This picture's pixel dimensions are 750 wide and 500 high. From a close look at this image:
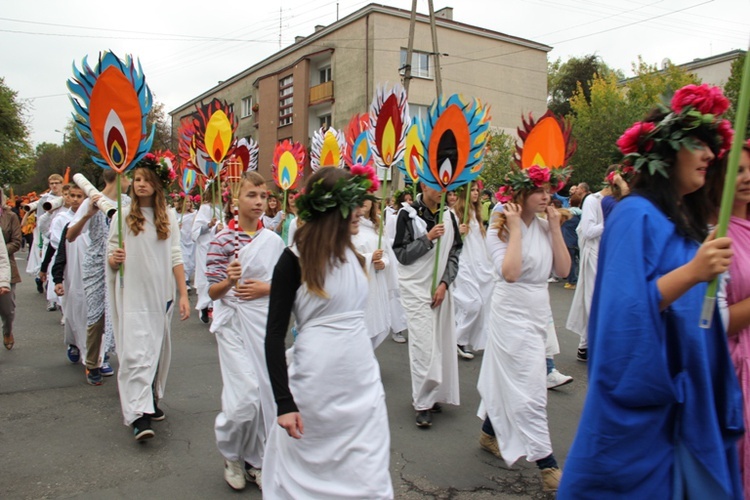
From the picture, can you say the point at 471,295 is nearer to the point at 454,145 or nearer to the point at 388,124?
the point at 388,124

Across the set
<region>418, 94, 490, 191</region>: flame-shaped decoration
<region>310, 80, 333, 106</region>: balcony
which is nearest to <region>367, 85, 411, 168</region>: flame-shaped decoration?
<region>418, 94, 490, 191</region>: flame-shaped decoration

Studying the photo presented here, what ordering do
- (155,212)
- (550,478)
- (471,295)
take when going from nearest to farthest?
1. (550,478)
2. (155,212)
3. (471,295)

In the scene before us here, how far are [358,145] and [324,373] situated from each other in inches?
227

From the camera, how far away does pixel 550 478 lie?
380 centimetres

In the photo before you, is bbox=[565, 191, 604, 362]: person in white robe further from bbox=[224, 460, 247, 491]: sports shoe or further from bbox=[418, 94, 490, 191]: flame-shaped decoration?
bbox=[224, 460, 247, 491]: sports shoe

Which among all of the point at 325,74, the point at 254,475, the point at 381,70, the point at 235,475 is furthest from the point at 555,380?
the point at 325,74

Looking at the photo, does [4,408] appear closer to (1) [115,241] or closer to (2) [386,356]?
(1) [115,241]

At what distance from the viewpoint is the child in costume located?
12.4 ft

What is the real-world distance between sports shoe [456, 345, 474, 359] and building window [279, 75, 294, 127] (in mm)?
27214

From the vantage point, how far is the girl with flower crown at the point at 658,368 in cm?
196

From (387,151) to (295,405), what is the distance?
4.11m

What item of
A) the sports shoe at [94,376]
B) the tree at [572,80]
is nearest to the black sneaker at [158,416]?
the sports shoe at [94,376]

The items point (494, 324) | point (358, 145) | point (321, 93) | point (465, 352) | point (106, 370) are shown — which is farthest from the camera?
point (321, 93)

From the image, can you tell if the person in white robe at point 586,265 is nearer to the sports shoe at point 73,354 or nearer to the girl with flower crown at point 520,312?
the girl with flower crown at point 520,312
